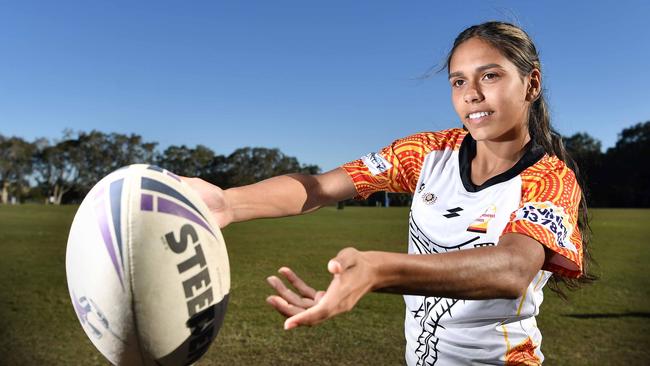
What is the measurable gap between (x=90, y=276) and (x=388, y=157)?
5.11 feet

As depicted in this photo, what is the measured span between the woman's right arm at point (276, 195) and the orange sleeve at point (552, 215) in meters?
0.95

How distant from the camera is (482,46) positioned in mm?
2521

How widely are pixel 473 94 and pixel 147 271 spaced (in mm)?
1510

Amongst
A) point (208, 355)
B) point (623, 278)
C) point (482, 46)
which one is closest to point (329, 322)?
point (208, 355)

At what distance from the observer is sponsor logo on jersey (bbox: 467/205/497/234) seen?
252cm

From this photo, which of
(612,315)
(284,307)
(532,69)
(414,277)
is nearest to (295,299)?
(284,307)

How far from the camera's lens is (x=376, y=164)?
120 inches

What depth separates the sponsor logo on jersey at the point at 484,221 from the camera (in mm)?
2516

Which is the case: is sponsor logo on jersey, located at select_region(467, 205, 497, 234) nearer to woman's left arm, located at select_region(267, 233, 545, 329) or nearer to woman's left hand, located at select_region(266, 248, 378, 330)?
woman's left arm, located at select_region(267, 233, 545, 329)

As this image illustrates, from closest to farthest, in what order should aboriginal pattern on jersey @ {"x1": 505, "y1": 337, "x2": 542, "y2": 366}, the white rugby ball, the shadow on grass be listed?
1. the white rugby ball
2. aboriginal pattern on jersey @ {"x1": 505, "y1": 337, "x2": 542, "y2": 366}
3. the shadow on grass

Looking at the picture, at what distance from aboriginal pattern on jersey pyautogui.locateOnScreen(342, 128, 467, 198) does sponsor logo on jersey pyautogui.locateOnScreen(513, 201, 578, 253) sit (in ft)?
2.47

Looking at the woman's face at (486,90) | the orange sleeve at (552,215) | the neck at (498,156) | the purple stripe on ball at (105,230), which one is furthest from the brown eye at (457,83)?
the purple stripe on ball at (105,230)

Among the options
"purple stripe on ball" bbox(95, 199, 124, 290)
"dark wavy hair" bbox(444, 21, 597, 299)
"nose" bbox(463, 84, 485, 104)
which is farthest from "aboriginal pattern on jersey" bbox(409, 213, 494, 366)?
"purple stripe on ball" bbox(95, 199, 124, 290)

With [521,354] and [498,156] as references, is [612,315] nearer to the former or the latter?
[521,354]
